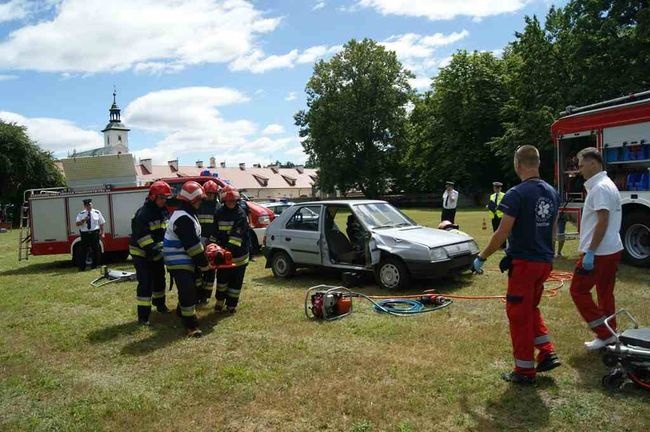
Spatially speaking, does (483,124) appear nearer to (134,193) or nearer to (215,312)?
(134,193)

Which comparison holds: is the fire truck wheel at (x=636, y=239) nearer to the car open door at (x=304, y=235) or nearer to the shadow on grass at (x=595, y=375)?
the shadow on grass at (x=595, y=375)

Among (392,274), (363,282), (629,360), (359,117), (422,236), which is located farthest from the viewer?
(359,117)

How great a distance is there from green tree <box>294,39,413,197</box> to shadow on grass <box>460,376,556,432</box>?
4737 cm

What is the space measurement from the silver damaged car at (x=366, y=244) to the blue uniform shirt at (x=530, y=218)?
142 inches

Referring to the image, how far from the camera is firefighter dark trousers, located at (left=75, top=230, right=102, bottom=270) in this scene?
42.7ft

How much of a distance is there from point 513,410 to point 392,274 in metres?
4.38

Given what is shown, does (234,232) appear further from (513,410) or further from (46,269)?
(46,269)

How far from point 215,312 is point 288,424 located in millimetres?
3911

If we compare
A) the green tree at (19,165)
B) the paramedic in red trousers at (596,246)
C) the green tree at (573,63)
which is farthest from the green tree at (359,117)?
the paramedic in red trousers at (596,246)

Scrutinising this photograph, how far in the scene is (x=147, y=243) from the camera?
7238 mm

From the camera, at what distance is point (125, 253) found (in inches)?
587

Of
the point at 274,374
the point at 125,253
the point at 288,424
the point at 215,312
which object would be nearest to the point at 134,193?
the point at 125,253

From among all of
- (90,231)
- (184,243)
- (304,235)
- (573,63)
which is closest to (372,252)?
(304,235)

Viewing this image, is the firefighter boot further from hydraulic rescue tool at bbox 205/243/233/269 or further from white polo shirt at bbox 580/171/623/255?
white polo shirt at bbox 580/171/623/255
